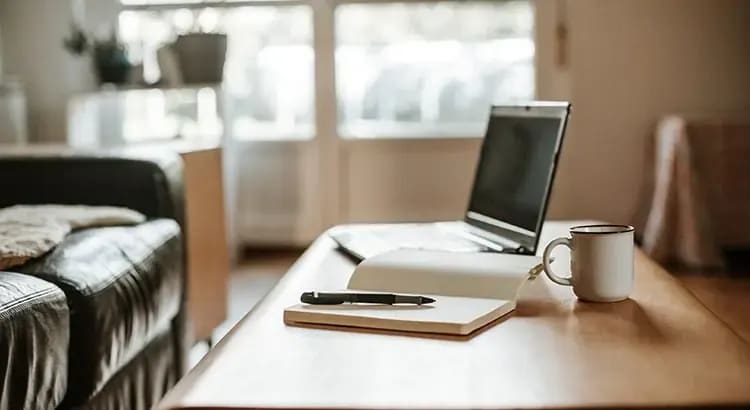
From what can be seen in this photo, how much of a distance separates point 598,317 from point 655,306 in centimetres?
10

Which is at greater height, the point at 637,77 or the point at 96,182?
the point at 637,77

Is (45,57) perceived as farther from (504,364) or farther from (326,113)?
(504,364)

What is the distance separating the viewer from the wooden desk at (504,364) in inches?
34.9

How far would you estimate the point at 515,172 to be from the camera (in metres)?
1.64

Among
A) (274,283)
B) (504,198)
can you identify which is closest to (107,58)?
(274,283)

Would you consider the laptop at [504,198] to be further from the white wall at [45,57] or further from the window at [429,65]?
the white wall at [45,57]

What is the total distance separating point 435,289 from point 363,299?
114 mm

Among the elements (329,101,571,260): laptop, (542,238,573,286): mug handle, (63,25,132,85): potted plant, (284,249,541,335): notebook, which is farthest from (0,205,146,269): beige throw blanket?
(63,25,132,85): potted plant

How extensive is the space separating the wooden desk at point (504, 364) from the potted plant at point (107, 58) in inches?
105

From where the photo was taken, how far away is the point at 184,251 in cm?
218

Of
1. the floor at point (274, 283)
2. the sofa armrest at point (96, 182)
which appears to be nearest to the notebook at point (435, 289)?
the sofa armrest at point (96, 182)

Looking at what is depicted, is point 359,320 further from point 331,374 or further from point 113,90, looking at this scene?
point 113,90

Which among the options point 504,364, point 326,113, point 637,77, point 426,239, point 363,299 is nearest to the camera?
point 504,364

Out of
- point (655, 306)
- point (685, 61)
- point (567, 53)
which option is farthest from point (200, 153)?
point (685, 61)
